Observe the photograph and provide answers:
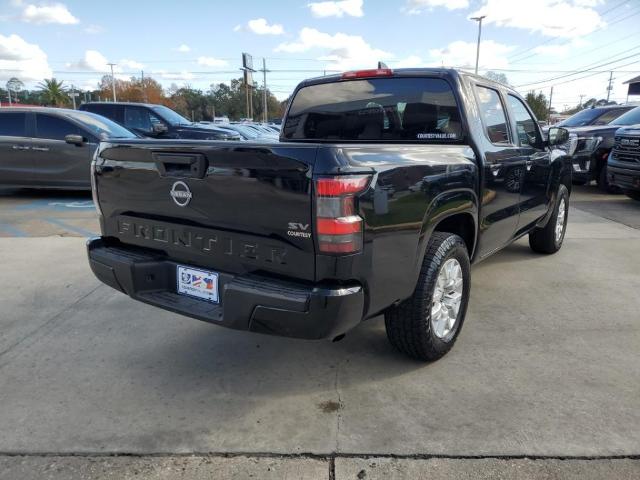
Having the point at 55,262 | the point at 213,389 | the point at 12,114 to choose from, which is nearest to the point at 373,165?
the point at 213,389

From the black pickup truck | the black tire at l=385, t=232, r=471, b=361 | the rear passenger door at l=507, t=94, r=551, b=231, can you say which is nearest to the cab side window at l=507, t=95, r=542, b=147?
the rear passenger door at l=507, t=94, r=551, b=231

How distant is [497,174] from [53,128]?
26.3 feet

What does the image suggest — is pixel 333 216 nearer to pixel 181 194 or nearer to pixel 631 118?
pixel 181 194

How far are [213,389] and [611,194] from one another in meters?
10.5

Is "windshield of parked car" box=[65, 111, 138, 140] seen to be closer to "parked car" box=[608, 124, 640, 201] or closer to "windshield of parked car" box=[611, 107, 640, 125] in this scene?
"parked car" box=[608, 124, 640, 201]

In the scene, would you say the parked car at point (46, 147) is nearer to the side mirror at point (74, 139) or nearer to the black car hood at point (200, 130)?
the side mirror at point (74, 139)

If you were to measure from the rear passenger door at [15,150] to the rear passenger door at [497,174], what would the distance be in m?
8.06

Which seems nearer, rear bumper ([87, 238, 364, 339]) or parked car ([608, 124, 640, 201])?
rear bumper ([87, 238, 364, 339])

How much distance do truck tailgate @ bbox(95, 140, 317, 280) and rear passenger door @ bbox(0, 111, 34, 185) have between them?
6992 mm

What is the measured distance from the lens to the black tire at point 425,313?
2.83 meters

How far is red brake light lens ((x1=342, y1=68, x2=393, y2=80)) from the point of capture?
3.77 metres

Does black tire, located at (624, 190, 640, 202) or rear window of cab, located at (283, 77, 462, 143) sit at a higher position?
rear window of cab, located at (283, 77, 462, 143)

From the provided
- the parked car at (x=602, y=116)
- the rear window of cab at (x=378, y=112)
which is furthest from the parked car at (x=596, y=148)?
the rear window of cab at (x=378, y=112)

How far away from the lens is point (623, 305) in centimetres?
412
